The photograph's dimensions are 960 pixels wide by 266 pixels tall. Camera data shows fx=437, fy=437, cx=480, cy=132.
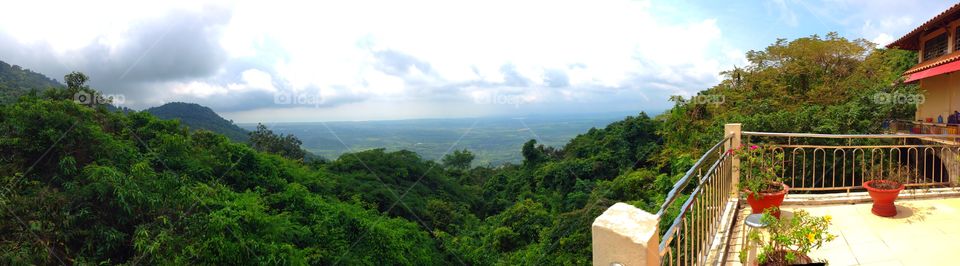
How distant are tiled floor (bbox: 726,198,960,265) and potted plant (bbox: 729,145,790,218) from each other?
0.25 metres

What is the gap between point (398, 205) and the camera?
26.0m

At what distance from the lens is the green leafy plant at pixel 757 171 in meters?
3.82

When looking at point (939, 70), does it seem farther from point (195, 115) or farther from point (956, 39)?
point (195, 115)

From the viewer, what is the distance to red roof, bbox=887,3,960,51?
9789mm

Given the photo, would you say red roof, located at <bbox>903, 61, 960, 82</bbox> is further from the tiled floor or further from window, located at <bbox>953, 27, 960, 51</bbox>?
the tiled floor

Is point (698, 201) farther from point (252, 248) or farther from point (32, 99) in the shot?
point (32, 99)

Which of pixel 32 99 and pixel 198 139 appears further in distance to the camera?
pixel 198 139

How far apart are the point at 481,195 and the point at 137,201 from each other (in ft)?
93.6

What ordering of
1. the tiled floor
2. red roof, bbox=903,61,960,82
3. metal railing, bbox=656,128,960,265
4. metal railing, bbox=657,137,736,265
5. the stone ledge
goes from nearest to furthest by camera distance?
metal railing, bbox=657,137,736,265 < metal railing, bbox=656,128,960,265 < the tiled floor < the stone ledge < red roof, bbox=903,61,960,82

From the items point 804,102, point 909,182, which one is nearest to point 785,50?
point 804,102
